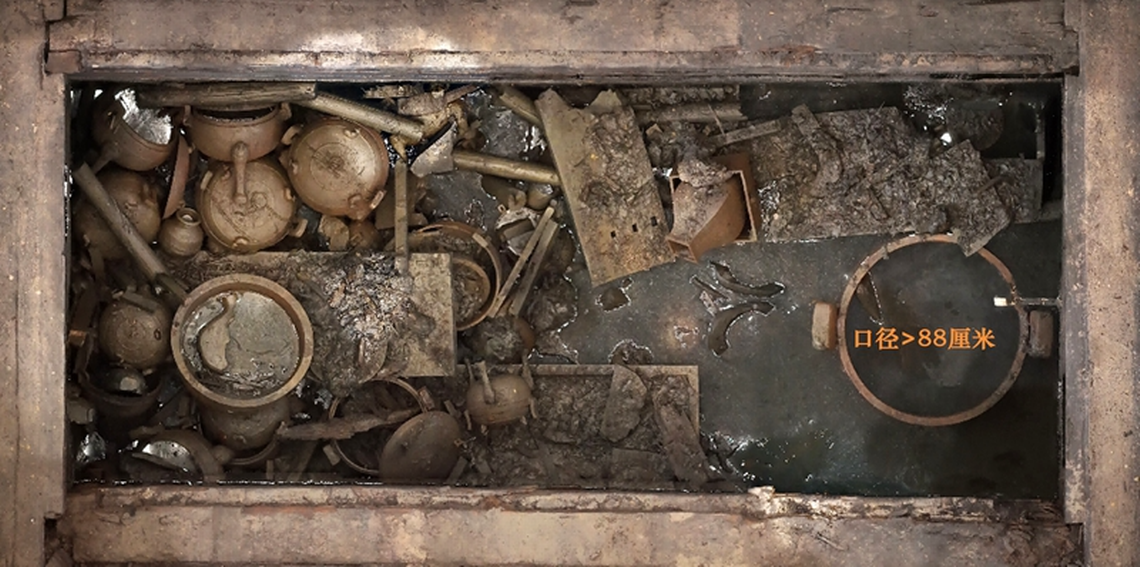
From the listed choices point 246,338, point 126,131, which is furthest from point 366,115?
point 246,338

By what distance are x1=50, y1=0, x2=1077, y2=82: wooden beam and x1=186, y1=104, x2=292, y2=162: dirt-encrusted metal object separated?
82 cm

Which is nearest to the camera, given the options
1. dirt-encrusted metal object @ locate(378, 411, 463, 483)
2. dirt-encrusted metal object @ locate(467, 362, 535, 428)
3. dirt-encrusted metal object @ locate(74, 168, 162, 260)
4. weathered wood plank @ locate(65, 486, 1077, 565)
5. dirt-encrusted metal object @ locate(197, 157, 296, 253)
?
weathered wood plank @ locate(65, 486, 1077, 565)

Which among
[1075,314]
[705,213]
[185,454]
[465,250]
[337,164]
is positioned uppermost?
[337,164]

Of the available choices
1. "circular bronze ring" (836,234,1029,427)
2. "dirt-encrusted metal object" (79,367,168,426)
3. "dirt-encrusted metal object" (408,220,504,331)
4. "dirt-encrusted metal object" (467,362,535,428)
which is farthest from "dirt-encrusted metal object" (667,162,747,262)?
"dirt-encrusted metal object" (79,367,168,426)

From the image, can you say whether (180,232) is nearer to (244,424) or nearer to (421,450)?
(244,424)

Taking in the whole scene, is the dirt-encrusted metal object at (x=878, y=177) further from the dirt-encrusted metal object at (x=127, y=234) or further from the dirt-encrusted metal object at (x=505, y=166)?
the dirt-encrusted metal object at (x=127, y=234)

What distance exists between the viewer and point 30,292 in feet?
17.4

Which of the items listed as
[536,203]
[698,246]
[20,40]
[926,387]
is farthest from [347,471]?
[926,387]

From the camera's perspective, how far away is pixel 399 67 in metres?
5.39

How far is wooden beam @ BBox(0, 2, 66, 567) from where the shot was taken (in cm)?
528

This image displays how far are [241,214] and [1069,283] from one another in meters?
4.86

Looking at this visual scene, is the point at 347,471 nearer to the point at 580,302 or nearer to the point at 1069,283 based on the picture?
the point at 580,302

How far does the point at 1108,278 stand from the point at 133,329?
5599 mm

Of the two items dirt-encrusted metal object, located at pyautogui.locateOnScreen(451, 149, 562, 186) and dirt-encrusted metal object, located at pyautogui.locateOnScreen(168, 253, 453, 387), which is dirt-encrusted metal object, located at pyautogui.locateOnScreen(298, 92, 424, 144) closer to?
dirt-encrusted metal object, located at pyautogui.locateOnScreen(451, 149, 562, 186)
